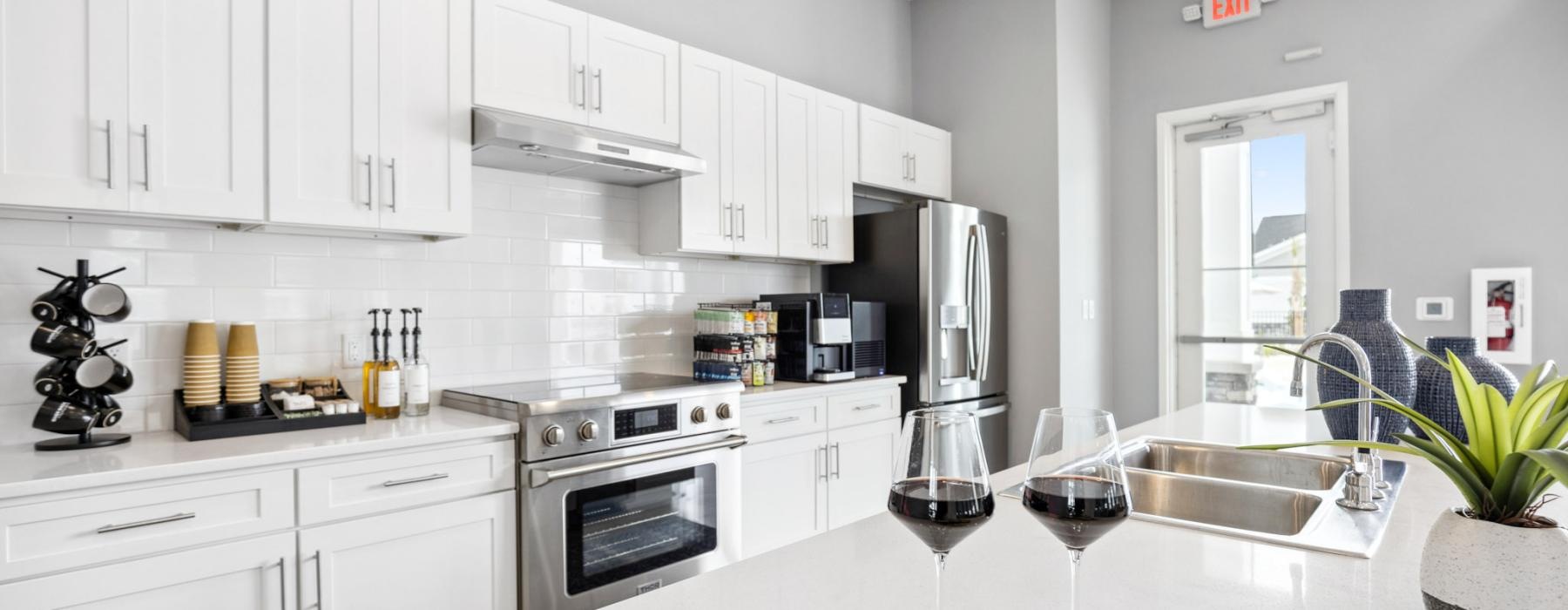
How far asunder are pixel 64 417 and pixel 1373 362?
302 centimetres

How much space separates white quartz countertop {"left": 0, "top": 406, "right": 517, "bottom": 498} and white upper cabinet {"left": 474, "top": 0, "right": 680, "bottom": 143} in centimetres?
104

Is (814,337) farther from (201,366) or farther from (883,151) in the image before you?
(201,366)

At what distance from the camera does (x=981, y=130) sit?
432cm

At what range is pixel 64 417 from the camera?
73.1 inches

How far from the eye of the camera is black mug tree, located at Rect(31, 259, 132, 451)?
6.12ft

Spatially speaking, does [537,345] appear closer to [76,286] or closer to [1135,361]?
[76,286]

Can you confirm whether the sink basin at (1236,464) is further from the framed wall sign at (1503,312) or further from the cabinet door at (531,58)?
the framed wall sign at (1503,312)

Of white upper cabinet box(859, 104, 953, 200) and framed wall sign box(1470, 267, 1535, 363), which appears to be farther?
white upper cabinet box(859, 104, 953, 200)

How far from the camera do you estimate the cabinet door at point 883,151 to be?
3.87 m

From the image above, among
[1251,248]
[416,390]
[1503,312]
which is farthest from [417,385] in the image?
[1503,312]

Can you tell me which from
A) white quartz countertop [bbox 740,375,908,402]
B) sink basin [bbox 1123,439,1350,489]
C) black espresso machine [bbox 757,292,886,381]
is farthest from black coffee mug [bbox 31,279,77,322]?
sink basin [bbox 1123,439,1350,489]

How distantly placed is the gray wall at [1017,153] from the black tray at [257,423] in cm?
310

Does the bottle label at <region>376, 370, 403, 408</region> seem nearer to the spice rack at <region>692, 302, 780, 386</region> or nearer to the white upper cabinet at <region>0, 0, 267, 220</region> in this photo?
Result: the white upper cabinet at <region>0, 0, 267, 220</region>

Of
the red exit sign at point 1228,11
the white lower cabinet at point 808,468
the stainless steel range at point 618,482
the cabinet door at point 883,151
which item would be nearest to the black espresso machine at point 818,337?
the white lower cabinet at point 808,468
